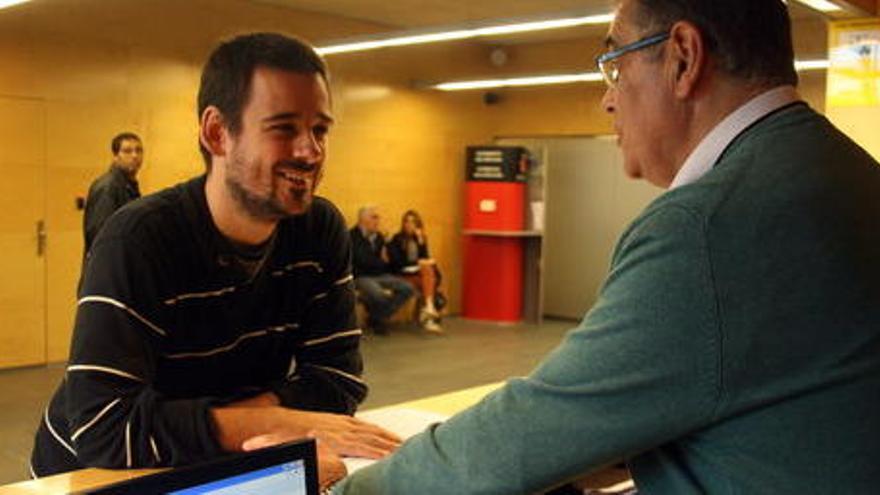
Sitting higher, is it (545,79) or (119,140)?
(545,79)

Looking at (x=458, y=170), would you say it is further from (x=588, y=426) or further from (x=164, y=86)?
(x=588, y=426)

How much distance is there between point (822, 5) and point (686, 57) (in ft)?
11.3

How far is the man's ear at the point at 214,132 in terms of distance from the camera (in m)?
1.55

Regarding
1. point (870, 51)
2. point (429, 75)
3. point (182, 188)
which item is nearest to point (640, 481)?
point (182, 188)

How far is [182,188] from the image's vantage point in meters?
1.60

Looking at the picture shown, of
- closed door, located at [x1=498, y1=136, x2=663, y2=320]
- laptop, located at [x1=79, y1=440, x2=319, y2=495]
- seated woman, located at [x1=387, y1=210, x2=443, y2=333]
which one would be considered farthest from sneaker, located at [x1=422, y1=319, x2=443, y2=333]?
laptop, located at [x1=79, y1=440, x2=319, y2=495]

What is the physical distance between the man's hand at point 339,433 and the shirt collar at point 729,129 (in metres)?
0.85

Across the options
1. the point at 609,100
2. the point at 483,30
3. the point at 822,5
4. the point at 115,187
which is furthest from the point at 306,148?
the point at 115,187

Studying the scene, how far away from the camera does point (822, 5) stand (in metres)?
4.00

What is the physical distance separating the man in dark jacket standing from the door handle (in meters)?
0.34

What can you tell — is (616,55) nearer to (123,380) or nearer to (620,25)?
(620,25)

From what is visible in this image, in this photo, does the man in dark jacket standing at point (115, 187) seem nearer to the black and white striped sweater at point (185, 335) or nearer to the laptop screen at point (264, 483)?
the black and white striped sweater at point (185, 335)

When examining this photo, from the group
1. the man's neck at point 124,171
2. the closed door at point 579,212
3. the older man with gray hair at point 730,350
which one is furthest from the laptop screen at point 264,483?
the closed door at point 579,212

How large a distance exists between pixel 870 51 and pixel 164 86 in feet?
18.0
